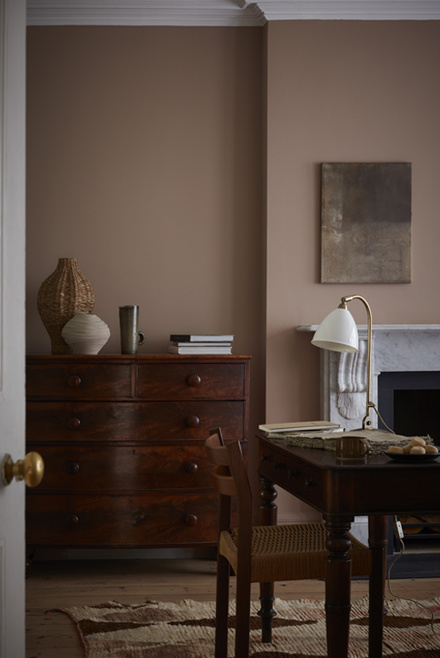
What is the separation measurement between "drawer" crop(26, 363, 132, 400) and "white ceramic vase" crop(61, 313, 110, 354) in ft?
0.41

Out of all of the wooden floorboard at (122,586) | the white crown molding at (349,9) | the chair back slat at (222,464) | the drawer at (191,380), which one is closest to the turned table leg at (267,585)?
the chair back slat at (222,464)

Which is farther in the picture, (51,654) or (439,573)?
(439,573)

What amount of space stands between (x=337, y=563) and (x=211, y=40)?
3.21m

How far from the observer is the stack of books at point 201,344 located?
12.2ft

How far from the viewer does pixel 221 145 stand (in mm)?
4207

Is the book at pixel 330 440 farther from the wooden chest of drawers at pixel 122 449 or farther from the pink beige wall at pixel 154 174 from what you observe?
the pink beige wall at pixel 154 174

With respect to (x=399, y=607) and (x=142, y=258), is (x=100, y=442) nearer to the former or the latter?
(x=142, y=258)

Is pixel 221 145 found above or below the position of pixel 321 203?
above

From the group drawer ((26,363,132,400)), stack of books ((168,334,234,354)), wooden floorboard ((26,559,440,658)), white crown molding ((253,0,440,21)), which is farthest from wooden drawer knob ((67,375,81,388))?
white crown molding ((253,0,440,21))

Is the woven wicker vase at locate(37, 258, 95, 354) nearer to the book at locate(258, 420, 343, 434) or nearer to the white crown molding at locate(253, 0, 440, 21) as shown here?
the book at locate(258, 420, 343, 434)

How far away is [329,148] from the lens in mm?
4074

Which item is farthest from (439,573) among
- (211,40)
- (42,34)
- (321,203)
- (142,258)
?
(42,34)

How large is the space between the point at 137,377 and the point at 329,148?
5.62 feet

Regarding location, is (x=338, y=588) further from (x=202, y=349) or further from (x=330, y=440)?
(x=202, y=349)
